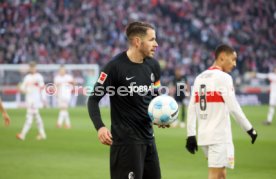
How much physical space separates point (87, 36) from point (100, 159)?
93.6ft

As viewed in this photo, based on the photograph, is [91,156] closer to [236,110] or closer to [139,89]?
[236,110]

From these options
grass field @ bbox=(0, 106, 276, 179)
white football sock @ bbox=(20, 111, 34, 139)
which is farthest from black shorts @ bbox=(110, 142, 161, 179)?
white football sock @ bbox=(20, 111, 34, 139)

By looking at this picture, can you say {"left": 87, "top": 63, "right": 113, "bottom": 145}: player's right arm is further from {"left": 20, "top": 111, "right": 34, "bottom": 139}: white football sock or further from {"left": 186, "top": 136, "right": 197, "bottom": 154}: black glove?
{"left": 20, "top": 111, "right": 34, "bottom": 139}: white football sock

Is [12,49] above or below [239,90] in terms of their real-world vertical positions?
above

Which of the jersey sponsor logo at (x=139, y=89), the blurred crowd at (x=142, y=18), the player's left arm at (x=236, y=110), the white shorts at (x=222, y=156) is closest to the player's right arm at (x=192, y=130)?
the white shorts at (x=222, y=156)

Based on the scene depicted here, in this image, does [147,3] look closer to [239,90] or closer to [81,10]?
[81,10]

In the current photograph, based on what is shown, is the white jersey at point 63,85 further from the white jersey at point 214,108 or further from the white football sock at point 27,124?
the white jersey at point 214,108

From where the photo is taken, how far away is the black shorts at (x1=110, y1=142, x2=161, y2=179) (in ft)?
22.1

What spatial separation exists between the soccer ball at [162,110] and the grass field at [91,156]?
470 centimetres

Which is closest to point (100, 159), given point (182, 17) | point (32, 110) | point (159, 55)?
point (32, 110)

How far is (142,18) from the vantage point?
147ft

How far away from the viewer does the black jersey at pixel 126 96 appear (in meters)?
6.81

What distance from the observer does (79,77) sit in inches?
1513

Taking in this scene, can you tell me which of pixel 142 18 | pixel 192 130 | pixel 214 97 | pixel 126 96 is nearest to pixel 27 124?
pixel 192 130
